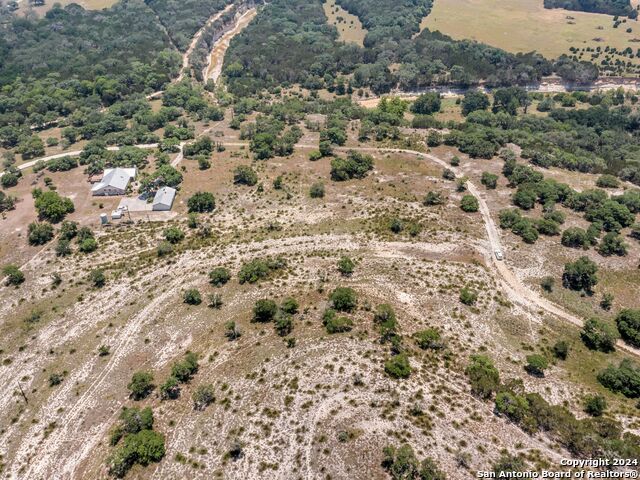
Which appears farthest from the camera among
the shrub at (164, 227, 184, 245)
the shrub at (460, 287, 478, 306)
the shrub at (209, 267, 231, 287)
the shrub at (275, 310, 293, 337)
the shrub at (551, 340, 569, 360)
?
the shrub at (164, 227, 184, 245)

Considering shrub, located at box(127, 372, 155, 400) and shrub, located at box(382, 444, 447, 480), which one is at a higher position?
shrub, located at box(382, 444, 447, 480)

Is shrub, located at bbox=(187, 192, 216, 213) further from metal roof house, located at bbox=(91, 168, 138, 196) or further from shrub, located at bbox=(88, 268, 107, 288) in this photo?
shrub, located at bbox=(88, 268, 107, 288)

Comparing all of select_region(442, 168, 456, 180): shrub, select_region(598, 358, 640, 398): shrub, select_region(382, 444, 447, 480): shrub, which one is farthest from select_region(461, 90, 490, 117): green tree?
select_region(382, 444, 447, 480): shrub

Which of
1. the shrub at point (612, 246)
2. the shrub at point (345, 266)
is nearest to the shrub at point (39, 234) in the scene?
the shrub at point (345, 266)

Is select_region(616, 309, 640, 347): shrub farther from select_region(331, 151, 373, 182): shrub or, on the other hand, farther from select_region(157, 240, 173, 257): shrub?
select_region(157, 240, 173, 257): shrub

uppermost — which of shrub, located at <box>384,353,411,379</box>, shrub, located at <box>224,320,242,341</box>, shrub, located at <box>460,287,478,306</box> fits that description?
shrub, located at <box>384,353,411,379</box>

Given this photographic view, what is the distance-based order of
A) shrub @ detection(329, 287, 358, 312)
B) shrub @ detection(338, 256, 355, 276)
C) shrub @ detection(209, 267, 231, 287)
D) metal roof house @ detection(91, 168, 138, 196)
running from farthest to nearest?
1. metal roof house @ detection(91, 168, 138, 196)
2. shrub @ detection(209, 267, 231, 287)
3. shrub @ detection(338, 256, 355, 276)
4. shrub @ detection(329, 287, 358, 312)

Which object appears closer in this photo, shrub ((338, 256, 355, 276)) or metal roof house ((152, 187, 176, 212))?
shrub ((338, 256, 355, 276))

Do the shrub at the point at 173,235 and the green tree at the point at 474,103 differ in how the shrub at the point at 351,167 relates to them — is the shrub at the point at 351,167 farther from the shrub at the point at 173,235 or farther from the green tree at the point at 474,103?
the green tree at the point at 474,103
